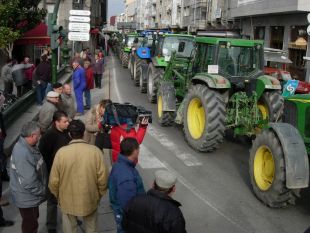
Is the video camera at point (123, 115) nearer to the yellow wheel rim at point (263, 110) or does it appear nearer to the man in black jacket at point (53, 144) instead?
the man in black jacket at point (53, 144)

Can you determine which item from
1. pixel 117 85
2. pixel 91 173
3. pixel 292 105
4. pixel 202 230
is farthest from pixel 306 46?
pixel 91 173

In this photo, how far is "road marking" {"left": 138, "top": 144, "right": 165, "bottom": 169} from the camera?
8.16 metres

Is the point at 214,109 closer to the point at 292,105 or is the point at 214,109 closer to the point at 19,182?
the point at 292,105

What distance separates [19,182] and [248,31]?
25818 millimetres

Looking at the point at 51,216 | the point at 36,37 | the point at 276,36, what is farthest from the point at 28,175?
the point at 276,36

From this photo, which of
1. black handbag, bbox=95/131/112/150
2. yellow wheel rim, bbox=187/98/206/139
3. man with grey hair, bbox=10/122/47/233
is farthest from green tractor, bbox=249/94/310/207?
man with grey hair, bbox=10/122/47/233

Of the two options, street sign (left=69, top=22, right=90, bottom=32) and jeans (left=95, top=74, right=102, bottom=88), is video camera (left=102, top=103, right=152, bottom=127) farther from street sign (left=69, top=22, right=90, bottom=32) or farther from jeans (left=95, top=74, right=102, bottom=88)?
jeans (left=95, top=74, right=102, bottom=88)

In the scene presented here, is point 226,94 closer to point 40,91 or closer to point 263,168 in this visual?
point 263,168

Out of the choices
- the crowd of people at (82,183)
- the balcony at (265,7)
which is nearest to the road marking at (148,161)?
the crowd of people at (82,183)

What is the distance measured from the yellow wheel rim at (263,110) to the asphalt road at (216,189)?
3.08ft

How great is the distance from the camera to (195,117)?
9445 mm

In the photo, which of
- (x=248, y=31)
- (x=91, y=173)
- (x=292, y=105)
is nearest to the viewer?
(x=91, y=173)

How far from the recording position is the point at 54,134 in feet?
17.4

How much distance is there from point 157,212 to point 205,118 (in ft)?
18.2
